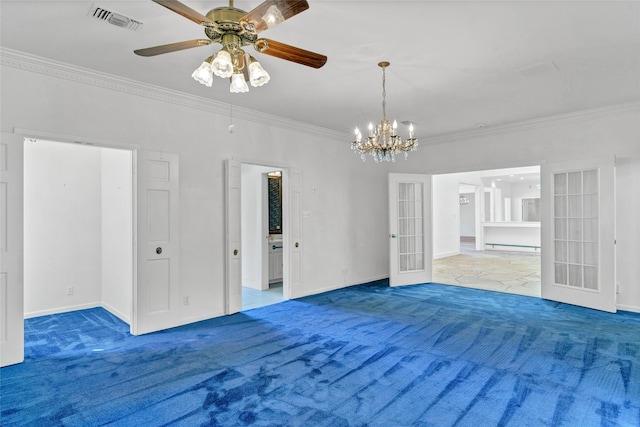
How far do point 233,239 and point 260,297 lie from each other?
4.81 feet

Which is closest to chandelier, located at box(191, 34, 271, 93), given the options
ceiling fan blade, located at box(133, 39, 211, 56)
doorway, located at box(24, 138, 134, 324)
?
ceiling fan blade, located at box(133, 39, 211, 56)

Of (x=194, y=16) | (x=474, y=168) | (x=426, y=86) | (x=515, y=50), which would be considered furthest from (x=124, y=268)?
(x=474, y=168)

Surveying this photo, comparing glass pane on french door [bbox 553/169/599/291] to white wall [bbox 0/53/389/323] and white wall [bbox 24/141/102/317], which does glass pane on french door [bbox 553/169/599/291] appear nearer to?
white wall [bbox 0/53/389/323]

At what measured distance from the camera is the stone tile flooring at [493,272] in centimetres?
637

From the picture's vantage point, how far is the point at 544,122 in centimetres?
536

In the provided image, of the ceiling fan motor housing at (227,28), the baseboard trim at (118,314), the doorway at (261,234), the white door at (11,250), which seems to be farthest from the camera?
the doorway at (261,234)

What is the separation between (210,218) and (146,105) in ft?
5.13

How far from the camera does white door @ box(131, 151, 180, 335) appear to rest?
394 cm

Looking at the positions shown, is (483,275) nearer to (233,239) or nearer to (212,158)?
(233,239)

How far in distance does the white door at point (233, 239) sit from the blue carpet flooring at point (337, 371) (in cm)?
27

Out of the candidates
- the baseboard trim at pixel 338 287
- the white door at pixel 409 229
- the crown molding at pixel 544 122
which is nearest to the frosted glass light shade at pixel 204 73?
the baseboard trim at pixel 338 287

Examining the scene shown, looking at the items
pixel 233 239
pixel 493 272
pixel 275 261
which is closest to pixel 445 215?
pixel 493 272

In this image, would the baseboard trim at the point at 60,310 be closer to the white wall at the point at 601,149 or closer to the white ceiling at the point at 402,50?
the white ceiling at the point at 402,50

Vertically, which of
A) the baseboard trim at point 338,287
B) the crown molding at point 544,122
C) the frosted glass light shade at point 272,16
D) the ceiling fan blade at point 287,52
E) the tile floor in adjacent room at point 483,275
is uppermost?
the crown molding at point 544,122
